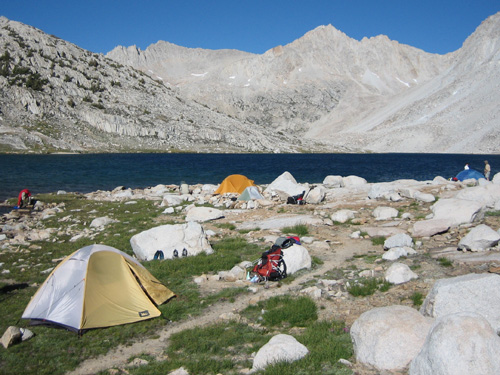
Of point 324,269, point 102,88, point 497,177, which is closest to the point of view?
point 324,269

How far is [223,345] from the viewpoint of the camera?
8594 millimetres

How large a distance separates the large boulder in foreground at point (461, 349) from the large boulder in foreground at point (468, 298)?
6.09ft

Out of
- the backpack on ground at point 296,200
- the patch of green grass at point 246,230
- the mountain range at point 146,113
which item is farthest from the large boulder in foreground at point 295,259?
the mountain range at point 146,113

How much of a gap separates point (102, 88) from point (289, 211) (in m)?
105

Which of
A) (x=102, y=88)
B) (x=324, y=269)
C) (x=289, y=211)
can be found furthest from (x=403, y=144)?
(x=324, y=269)

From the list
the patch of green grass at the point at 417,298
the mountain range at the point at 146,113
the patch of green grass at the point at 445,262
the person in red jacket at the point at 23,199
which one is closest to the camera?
the patch of green grass at the point at 417,298

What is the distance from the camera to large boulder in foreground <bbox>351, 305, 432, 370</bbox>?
6.53m

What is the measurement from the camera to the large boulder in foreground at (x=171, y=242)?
15250mm

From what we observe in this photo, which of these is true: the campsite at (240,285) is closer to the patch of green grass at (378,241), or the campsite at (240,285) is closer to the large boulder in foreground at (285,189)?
the patch of green grass at (378,241)

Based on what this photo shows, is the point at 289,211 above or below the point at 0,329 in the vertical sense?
above

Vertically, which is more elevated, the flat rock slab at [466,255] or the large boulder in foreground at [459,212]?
the large boulder in foreground at [459,212]

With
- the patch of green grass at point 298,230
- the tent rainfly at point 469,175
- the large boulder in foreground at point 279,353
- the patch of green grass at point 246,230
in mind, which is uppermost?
the tent rainfly at point 469,175

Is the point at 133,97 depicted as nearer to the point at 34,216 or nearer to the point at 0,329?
the point at 34,216

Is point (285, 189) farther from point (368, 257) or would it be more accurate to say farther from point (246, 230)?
point (368, 257)
